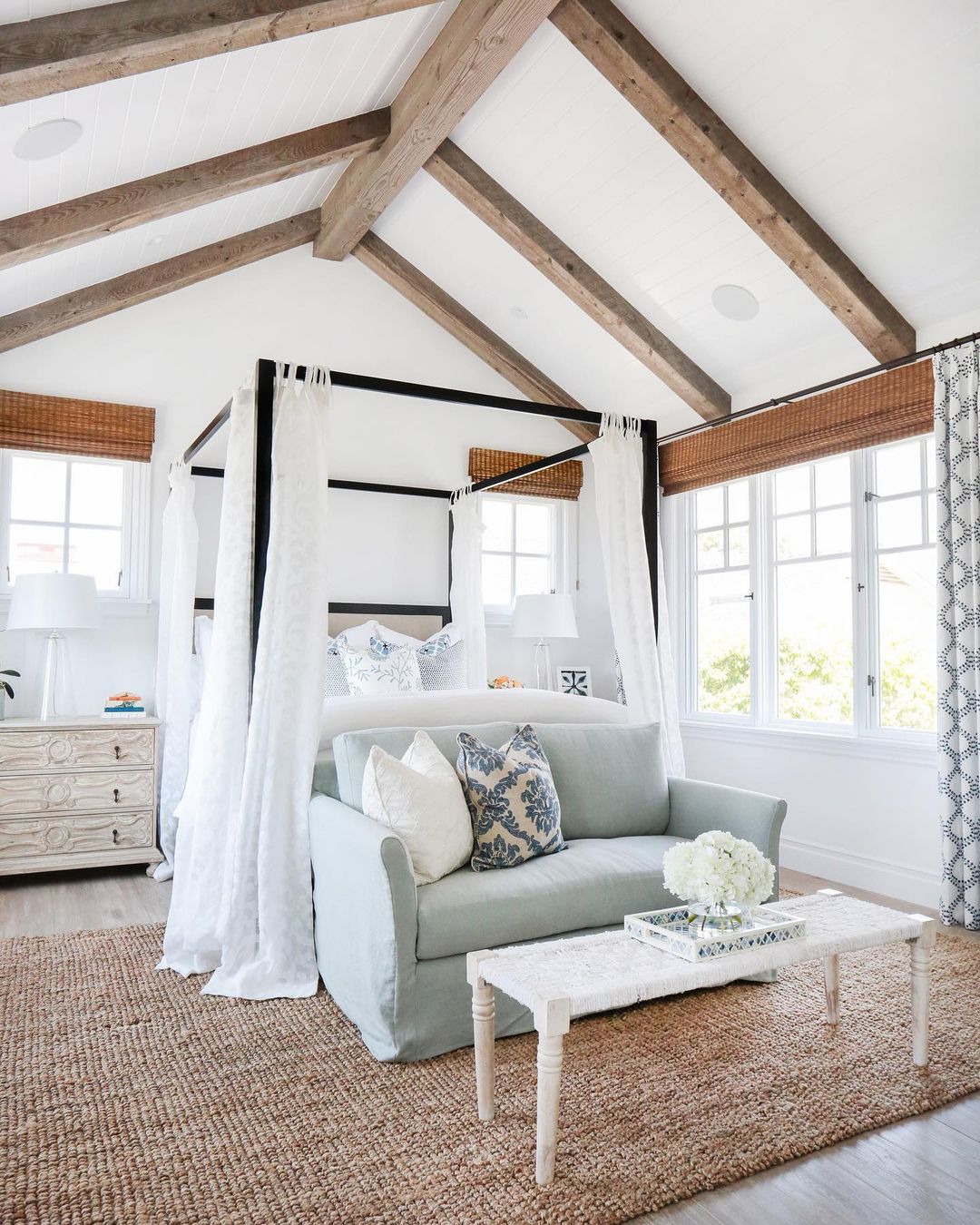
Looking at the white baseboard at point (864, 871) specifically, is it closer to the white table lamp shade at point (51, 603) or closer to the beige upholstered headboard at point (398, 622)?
the beige upholstered headboard at point (398, 622)

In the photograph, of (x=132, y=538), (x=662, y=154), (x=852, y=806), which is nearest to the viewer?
(x=662, y=154)

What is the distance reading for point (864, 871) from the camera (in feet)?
14.0

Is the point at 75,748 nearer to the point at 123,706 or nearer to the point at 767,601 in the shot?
the point at 123,706

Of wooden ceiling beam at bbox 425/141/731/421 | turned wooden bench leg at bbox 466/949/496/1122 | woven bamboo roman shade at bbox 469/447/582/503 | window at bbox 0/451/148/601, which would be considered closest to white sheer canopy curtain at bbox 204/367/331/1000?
turned wooden bench leg at bbox 466/949/496/1122

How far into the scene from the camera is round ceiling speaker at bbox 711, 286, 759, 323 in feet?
14.7

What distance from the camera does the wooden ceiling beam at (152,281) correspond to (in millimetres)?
4582

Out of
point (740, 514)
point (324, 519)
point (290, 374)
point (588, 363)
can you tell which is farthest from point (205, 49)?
point (740, 514)

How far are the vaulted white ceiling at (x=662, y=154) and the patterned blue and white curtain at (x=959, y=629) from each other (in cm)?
41

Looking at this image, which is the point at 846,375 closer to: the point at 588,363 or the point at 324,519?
the point at 588,363

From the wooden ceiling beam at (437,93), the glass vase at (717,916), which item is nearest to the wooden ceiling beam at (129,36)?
the wooden ceiling beam at (437,93)

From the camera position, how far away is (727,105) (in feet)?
11.8

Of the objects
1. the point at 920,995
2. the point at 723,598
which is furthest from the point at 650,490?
the point at 920,995

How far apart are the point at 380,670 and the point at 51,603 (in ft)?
5.41

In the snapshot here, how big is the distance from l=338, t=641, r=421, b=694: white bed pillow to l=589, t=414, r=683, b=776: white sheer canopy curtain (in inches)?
52.0
